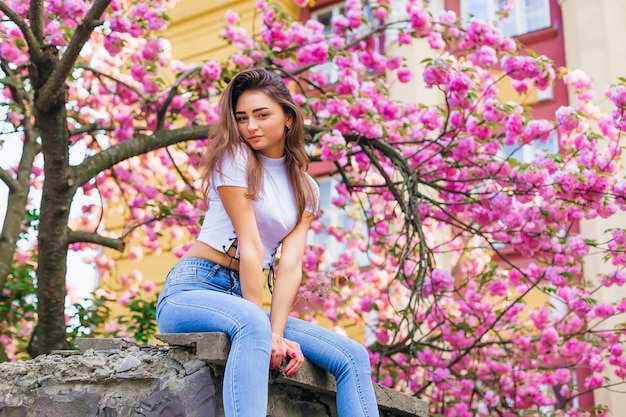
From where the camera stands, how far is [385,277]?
9.12m

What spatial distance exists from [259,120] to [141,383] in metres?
1.08

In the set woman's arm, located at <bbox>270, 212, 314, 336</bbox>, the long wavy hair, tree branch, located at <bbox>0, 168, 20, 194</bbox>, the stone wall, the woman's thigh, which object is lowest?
the stone wall

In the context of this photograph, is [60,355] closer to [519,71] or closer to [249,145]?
[249,145]

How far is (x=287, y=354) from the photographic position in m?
2.97

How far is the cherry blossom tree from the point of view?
5512mm

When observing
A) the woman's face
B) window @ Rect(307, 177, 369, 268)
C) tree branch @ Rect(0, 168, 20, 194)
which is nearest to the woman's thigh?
the woman's face

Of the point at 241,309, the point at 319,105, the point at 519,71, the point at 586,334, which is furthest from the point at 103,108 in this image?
the point at 241,309

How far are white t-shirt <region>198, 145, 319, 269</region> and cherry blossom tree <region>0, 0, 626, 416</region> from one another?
1479mm

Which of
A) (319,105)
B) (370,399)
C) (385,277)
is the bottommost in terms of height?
(370,399)

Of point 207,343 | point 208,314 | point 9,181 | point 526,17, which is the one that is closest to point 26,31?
point 9,181

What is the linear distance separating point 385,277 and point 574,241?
319cm

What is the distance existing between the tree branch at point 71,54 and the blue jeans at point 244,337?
2175mm

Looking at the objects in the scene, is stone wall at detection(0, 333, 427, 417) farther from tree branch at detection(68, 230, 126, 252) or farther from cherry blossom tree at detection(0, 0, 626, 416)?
tree branch at detection(68, 230, 126, 252)

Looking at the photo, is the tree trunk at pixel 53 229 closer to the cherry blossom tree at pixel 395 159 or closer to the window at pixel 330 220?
the cherry blossom tree at pixel 395 159
